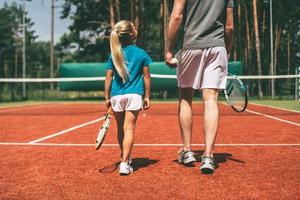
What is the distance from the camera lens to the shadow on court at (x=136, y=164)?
16.7 feet

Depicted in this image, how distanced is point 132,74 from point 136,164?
3.59 ft

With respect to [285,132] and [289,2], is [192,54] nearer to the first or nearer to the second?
[285,132]

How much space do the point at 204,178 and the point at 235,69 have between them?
81.9ft

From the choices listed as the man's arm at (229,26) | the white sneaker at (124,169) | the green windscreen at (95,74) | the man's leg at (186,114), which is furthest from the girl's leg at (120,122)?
the green windscreen at (95,74)

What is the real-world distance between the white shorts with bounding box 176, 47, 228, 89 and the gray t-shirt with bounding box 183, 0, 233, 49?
0.08 meters

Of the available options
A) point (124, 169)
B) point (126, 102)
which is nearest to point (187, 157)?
point (124, 169)

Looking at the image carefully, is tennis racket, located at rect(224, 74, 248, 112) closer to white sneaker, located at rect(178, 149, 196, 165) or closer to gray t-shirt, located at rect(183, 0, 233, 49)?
white sneaker, located at rect(178, 149, 196, 165)

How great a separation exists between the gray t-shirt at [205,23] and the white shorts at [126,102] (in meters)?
0.79

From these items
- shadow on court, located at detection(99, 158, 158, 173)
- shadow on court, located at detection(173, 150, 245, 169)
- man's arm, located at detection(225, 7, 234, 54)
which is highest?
man's arm, located at detection(225, 7, 234, 54)

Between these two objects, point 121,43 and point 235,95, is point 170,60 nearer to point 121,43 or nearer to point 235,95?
point 121,43

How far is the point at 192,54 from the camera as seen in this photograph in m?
4.96

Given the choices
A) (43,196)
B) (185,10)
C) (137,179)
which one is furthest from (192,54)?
(43,196)

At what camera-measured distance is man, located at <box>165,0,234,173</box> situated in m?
4.91

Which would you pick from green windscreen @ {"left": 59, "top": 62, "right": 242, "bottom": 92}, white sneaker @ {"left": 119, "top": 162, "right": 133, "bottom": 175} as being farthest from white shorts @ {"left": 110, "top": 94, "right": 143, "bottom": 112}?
green windscreen @ {"left": 59, "top": 62, "right": 242, "bottom": 92}
